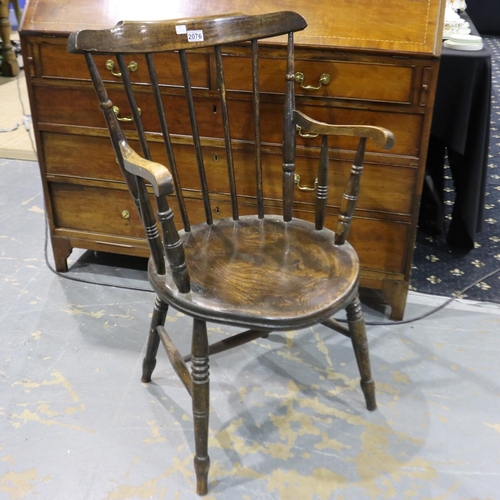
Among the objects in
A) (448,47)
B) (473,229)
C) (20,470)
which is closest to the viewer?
(20,470)

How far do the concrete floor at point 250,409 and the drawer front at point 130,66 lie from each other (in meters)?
Result: 0.81

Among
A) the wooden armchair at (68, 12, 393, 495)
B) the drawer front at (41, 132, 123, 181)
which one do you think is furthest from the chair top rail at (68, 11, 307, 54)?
the drawer front at (41, 132, 123, 181)

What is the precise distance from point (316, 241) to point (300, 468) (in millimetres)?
606

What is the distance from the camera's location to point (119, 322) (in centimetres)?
194

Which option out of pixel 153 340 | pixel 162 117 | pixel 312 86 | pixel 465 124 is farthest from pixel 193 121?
pixel 465 124

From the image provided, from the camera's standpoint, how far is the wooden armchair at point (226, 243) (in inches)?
47.1

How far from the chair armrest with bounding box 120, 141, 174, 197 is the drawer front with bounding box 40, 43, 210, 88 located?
0.61 m

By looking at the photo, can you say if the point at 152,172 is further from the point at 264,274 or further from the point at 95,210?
the point at 95,210

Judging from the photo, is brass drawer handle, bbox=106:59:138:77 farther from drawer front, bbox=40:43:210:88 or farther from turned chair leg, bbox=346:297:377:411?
turned chair leg, bbox=346:297:377:411

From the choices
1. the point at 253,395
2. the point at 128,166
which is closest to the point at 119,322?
the point at 253,395

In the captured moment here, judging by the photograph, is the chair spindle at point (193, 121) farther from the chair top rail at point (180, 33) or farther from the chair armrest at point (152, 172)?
the chair armrest at point (152, 172)

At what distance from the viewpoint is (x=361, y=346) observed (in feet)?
4.90

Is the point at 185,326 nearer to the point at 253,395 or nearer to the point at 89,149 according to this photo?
the point at 253,395

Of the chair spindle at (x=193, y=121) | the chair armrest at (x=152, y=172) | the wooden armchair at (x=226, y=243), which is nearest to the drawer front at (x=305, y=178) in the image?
the wooden armchair at (x=226, y=243)
